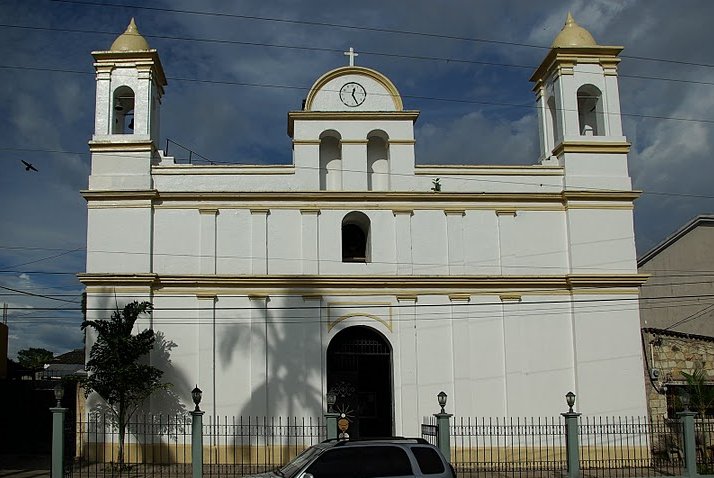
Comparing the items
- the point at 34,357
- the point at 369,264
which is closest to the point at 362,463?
the point at 369,264

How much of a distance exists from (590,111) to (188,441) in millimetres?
17570

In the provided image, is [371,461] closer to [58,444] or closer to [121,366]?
[58,444]

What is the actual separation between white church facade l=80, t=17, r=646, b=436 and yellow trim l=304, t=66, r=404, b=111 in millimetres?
55

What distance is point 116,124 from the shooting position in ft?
94.3

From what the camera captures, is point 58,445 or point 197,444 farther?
point 197,444

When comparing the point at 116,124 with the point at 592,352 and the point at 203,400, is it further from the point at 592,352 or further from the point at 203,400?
the point at 592,352

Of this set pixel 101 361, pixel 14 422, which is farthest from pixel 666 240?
pixel 14 422

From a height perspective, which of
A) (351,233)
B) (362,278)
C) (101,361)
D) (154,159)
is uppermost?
(154,159)

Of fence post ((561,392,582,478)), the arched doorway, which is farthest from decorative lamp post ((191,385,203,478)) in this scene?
fence post ((561,392,582,478))

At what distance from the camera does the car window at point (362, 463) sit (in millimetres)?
15109

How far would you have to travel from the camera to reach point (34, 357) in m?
61.9

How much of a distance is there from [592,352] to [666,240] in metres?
14.0

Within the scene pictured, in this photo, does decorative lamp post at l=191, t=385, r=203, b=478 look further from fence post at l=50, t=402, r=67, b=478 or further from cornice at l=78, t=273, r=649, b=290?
cornice at l=78, t=273, r=649, b=290

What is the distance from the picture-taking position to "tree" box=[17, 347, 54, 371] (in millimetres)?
59869
